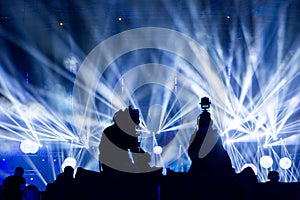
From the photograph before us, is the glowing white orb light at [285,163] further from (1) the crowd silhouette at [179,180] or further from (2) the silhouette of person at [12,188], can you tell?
(2) the silhouette of person at [12,188]

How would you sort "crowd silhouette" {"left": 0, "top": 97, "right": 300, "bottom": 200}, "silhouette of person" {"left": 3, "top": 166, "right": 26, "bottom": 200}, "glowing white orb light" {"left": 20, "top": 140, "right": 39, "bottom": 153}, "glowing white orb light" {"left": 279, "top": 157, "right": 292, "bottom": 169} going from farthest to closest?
"glowing white orb light" {"left": 20, "top": 140, "right": 39, "bottom": 153} → "glowing white orb light" {"left": 279, "top": 157, "right": 292, "bottom": 169} → "silhouette of person" {"left": 3, "top": 166, "right": 26, "bottom": 200} → "crowd silhouette" {"left": 0, "top": 97, "right": 300, "bottom": 200}

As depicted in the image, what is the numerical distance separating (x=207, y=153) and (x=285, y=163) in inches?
464

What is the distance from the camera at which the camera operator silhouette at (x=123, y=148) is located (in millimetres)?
3510

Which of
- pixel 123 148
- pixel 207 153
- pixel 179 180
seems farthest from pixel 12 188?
pixel 207 153

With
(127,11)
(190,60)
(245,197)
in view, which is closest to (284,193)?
(245,197)

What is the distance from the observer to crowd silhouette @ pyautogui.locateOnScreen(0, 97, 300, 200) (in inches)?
126

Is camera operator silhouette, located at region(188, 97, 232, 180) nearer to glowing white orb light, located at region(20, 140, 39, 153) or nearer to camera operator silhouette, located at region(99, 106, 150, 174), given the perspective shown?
camera operator silhouette, located at region(99, 106, 150, 174)

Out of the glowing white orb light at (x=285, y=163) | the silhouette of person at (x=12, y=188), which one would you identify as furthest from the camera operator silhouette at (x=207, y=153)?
the glowing white orb light at (x=285, y=163)

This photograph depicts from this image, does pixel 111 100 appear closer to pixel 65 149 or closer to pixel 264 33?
pixel 65 149

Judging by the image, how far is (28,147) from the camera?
14484 mm

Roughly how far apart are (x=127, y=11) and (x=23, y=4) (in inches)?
132

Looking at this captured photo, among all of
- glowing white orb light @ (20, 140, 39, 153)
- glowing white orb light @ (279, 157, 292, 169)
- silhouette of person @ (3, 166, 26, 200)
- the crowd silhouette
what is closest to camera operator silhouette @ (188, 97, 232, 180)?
the crowd silhouette

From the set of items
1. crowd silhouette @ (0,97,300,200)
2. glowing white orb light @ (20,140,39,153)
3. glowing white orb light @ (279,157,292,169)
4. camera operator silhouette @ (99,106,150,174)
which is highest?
glowing white orb light @ (20,140,39,153)

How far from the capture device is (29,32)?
16219mm
